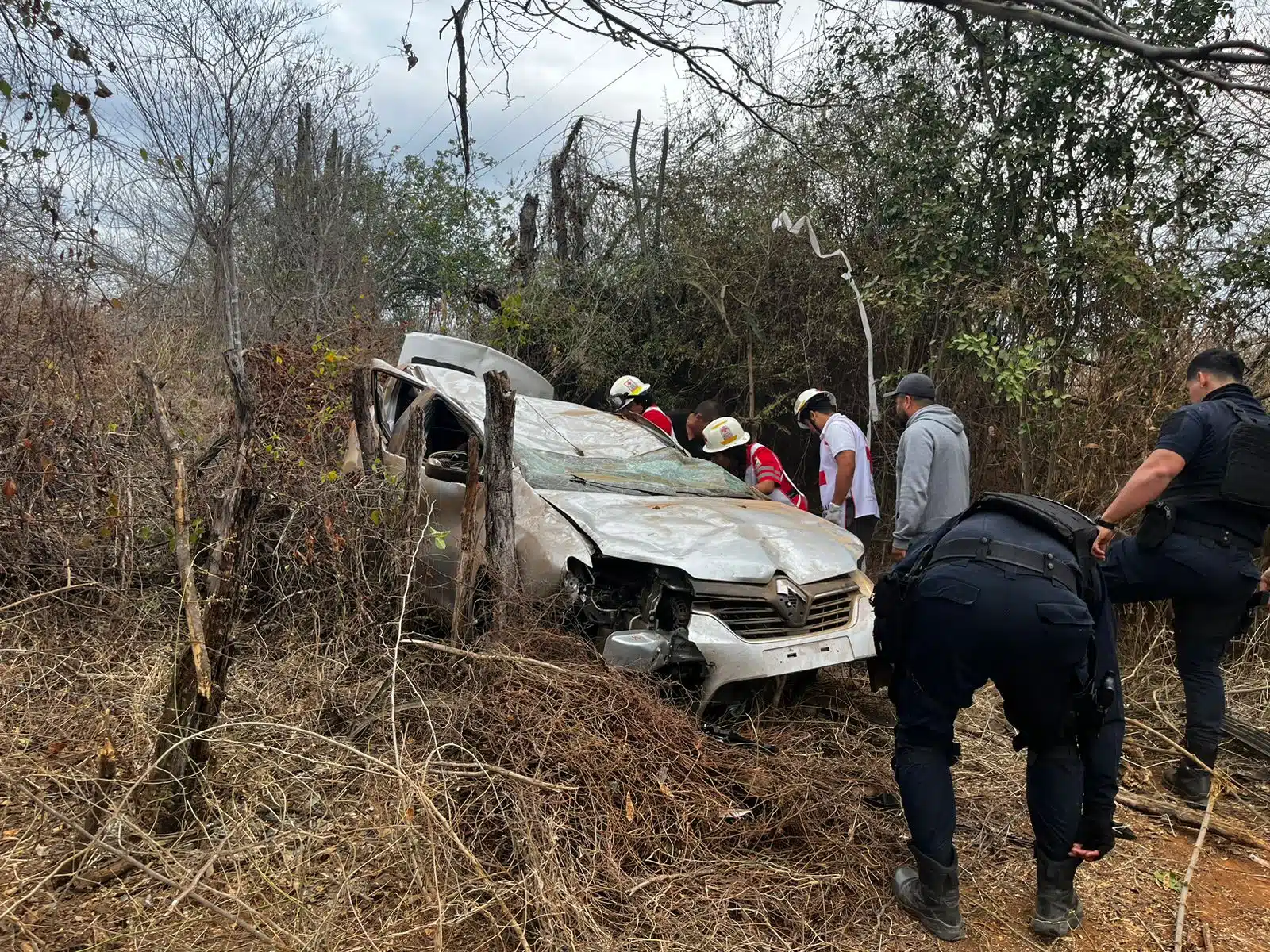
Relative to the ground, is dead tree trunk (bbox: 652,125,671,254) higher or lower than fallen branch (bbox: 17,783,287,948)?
higher

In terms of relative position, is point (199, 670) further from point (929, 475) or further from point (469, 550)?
point (929, 475)

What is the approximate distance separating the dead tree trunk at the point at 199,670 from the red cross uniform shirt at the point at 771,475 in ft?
11.5

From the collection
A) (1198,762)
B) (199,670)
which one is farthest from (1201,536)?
(199,670)

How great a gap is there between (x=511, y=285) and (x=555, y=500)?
7.71 m

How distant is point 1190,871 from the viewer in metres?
2.96

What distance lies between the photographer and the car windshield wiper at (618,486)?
435cm

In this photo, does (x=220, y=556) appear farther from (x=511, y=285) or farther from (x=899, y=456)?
(x=511, y=285)

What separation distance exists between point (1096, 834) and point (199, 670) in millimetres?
2871

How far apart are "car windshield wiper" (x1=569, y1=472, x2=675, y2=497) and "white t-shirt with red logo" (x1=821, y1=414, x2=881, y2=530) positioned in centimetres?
147

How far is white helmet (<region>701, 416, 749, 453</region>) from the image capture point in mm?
6121

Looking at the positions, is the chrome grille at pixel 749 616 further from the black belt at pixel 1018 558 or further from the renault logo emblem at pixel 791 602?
the black belt at pixel 1018 558

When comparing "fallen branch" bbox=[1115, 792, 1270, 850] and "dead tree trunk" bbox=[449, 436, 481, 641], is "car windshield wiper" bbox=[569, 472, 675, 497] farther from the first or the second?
"fallen branch" bbox=[1115, 792, 1270, 850]

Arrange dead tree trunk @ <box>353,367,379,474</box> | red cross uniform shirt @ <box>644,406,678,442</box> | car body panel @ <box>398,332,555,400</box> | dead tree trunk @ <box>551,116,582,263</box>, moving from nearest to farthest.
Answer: dead tree trunk @ <box>353,367,379,474</box> < car body panel @ <box>398,332,555,400</box> < red cross uniform shirt @ <box>644,406,678,442</box> < dead tree trunk @ <box>551,116,582,263</box>

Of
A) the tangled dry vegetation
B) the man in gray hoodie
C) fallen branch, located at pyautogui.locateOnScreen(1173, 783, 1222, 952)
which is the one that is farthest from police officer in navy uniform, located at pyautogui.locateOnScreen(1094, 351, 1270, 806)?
the man in gray hoodie
